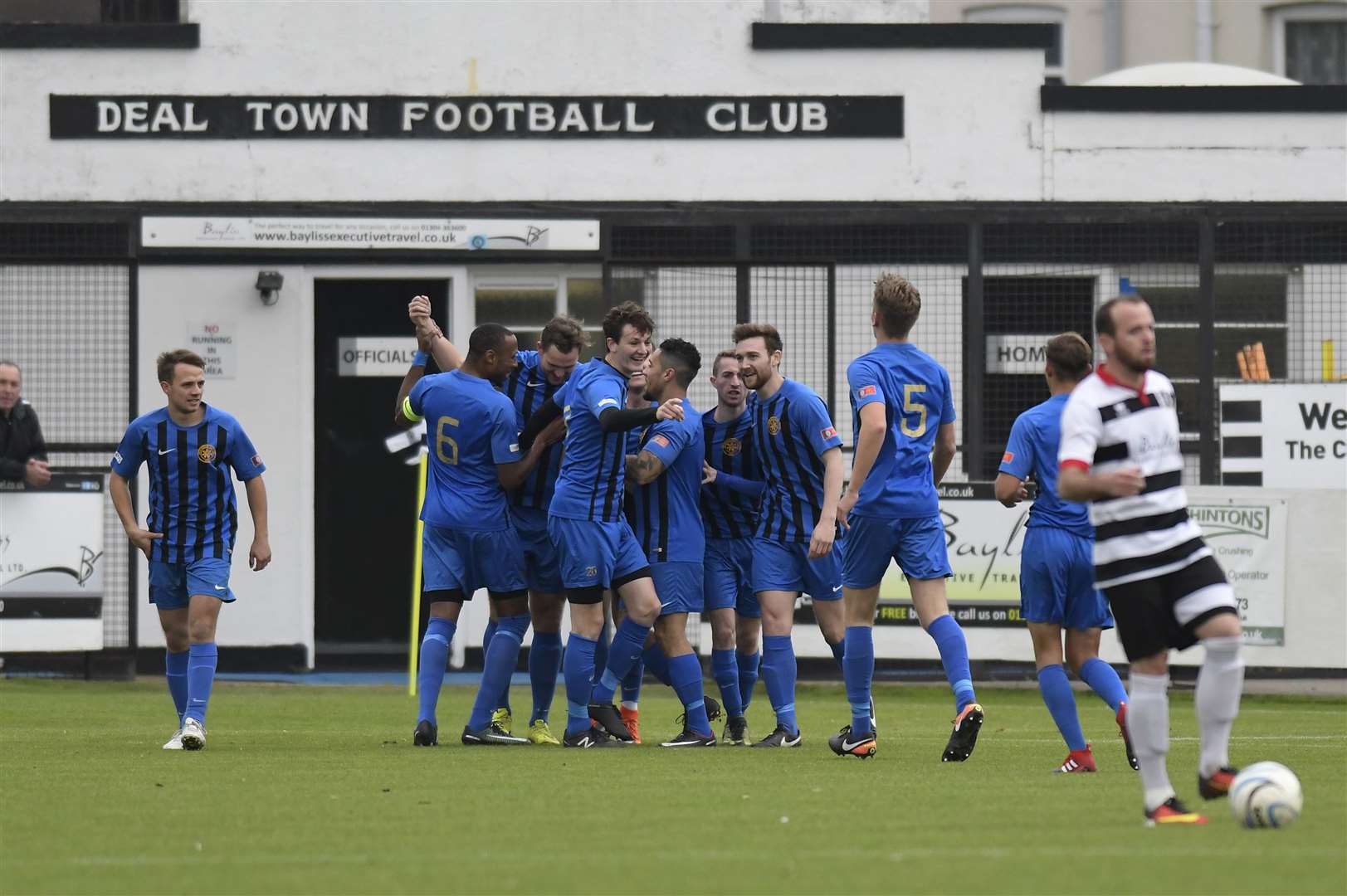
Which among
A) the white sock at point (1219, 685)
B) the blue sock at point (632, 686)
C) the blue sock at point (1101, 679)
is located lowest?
the blue sock at point (632, 686)

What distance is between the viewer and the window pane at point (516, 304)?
59.1 feet

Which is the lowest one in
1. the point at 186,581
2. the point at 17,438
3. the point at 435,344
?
the point at 186,581

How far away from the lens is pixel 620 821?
7.11 meters

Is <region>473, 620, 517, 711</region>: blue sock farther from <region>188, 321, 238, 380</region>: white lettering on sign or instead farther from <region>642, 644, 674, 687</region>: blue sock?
<region>188, 321, 238, 380</region>: white lettering on sign

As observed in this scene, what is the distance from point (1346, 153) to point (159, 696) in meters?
10.9

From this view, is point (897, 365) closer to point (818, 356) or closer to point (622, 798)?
point (622, 798)

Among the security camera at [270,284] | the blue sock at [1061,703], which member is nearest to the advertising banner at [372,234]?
the security camera at [270,284]

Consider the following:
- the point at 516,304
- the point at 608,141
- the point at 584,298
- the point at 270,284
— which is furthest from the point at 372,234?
the point at 608,141

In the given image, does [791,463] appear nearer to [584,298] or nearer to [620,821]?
[620,821]

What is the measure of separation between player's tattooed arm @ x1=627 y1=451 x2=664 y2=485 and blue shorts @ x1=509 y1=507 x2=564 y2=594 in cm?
67

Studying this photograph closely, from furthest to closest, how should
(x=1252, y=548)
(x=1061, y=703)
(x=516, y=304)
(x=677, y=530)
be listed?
1. (x=516, y=304)
2. (x=1252, y=548)
3. (x=677, y=530)
4. (x=1061, y=703)

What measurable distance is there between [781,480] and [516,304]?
25.8ft

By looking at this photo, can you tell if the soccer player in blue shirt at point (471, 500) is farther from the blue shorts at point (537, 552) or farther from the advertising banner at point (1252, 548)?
the advertising banner at point (1252, 548)

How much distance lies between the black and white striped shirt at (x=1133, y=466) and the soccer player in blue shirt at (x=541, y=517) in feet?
14.7
